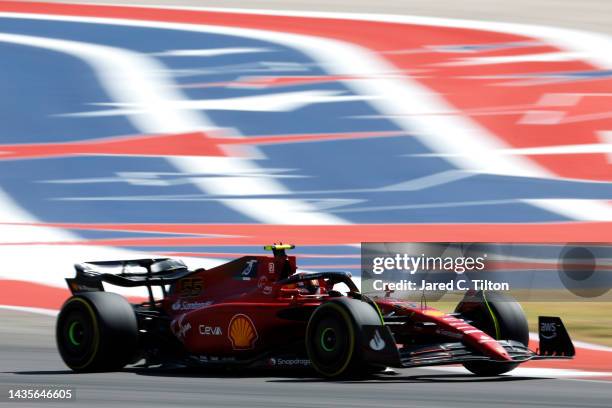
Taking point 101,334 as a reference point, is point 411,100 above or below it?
above

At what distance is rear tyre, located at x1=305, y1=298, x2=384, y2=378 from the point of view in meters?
10.4

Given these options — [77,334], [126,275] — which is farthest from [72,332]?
[126,275]

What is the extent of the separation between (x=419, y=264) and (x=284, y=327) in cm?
210

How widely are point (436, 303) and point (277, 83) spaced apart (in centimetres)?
1801

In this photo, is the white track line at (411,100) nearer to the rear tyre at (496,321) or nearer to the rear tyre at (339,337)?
the rear tyre at (496,321)

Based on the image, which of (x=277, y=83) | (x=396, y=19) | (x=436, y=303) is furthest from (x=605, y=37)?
(x=436, y=303)

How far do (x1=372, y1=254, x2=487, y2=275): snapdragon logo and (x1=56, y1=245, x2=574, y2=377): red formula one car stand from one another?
2.74 ft

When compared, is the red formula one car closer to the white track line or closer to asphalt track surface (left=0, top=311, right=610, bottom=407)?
asphalt track surface (left=0, top=311, right=610, bottom=407)

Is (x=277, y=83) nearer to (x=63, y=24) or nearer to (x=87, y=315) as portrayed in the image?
(x=63, y=24)

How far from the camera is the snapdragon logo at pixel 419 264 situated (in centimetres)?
1282

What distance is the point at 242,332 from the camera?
1148 centimetres

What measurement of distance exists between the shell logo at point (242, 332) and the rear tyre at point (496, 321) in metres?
1.95

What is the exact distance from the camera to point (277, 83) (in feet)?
100.0

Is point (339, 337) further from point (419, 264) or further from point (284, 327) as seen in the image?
point (419, 264)
